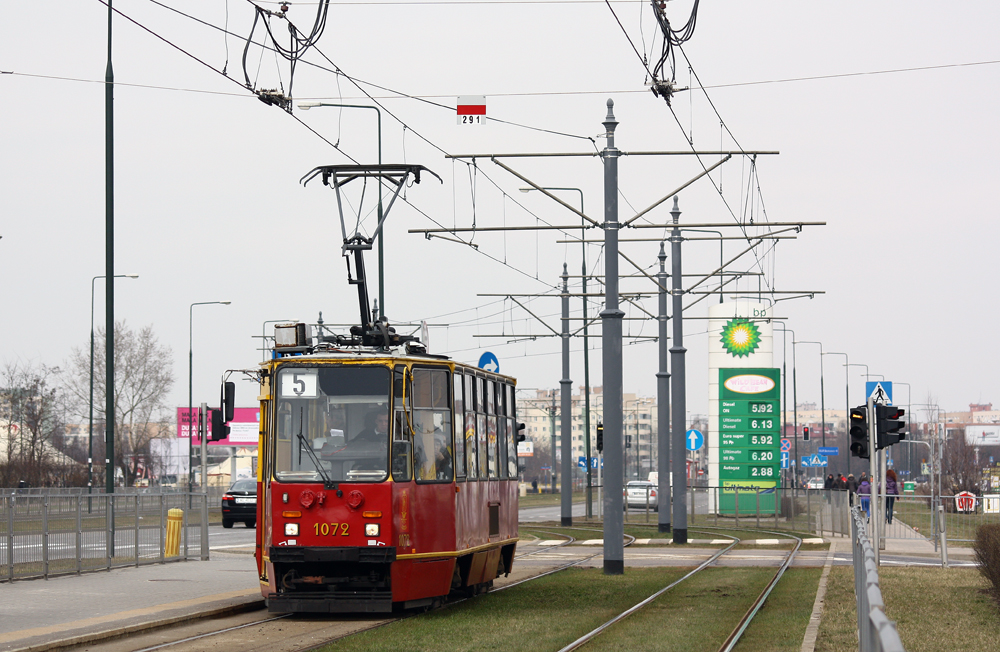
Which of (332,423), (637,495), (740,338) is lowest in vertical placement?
(637,495)

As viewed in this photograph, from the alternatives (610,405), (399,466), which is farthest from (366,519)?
(610,405)

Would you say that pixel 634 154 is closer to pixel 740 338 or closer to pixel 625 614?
pixel 625 614

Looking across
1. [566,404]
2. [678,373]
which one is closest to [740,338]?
[566,404]

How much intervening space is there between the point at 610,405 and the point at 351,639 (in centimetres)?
844

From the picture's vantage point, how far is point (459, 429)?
1639 centimetres

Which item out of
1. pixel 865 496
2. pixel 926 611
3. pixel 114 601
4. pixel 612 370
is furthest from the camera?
pixel 865 496

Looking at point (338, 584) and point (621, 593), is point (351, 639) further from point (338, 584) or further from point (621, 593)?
point (621, 593)

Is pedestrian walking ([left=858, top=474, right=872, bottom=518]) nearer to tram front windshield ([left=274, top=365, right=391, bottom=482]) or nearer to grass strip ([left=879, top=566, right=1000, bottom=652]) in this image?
grass strip ([left=879, top=566, right=1000, bottom=652])

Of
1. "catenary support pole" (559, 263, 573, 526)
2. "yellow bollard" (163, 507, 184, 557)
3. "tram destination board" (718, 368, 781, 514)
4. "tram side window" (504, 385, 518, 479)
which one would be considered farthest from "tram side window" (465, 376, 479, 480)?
"tram destination board" (718, 368, 781, 514)

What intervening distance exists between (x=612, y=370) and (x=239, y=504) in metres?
22.3

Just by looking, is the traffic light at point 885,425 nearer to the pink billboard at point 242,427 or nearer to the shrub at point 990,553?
the shrub at point 990,553

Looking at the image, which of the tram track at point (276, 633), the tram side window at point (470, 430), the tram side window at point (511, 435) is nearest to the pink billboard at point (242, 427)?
the tram side window at point (511, 435)

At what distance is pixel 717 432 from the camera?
44.0m

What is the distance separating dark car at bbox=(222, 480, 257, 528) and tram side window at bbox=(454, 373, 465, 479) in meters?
25.3
